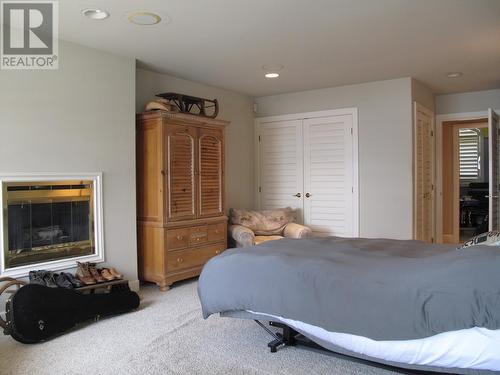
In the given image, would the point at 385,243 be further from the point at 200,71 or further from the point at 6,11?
the point at 6,11

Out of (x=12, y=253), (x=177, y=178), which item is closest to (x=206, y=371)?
(x=12, y=253)

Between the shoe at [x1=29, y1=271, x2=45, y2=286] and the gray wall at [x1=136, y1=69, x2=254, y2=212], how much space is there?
2.67 meters

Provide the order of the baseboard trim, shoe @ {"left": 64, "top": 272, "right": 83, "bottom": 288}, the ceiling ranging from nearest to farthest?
the ceiling, shoe @ {"left": 64, "top": 272, "right": 83, "bottom": 288}, the baseboard trim

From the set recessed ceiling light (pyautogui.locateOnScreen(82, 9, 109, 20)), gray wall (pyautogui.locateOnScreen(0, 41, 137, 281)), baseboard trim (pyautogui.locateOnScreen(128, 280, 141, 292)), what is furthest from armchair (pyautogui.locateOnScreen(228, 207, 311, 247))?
recessed ceiling light (pyautogui.locateOnScreen(82, 9, 109, 20))

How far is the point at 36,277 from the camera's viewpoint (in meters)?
3.29

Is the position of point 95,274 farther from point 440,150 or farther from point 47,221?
point 440,150

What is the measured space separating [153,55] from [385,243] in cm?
280

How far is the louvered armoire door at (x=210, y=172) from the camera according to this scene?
469 cm

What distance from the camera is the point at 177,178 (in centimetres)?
438

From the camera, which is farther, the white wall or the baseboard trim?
the white wall

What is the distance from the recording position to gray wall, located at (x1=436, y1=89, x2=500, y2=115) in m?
5.86

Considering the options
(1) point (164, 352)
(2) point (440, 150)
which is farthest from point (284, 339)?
(2) point (440, 150)

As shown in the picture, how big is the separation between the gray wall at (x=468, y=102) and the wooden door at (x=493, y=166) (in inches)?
17.7

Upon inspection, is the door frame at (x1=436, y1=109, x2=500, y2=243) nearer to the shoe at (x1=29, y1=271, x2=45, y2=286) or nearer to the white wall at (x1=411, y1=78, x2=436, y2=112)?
the white wall at (x1=411, y1=78, x2=436, y2=112)
